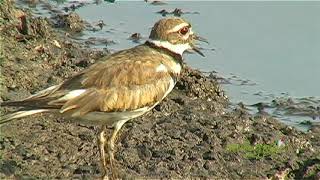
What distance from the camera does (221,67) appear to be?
44.4 ft

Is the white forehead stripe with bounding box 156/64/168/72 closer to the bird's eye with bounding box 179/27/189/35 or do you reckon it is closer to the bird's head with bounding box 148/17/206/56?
the bird's head with bounding box 148/17/206/56

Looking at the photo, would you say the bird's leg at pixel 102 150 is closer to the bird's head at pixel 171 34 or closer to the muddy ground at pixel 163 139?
the muddy ground at pixel 163 139

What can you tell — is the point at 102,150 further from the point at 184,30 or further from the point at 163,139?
the point at 184,30

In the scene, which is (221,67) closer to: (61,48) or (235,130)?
(61,48)

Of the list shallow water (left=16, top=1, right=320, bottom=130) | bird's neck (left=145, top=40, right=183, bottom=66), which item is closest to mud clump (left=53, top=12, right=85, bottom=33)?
shallow water (left=16, top=1, right=320, bottom=130)

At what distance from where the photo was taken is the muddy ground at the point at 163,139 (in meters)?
8.47

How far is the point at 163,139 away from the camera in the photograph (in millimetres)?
9266

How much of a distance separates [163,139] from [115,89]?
5.34 feet

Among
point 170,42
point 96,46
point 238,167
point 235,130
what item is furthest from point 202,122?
point 96,46

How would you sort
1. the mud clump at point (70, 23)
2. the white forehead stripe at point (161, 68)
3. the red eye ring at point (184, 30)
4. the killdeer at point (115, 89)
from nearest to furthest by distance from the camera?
the killdeer at point (115, 89)
the white forehead stripe at point (161, 68)
the red eye ring at point (184, 30)
the mud clump at point (70, 23)

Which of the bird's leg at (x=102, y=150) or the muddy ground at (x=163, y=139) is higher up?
the bird's leg at (x=102, y=150)

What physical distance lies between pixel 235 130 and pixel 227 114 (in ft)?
2.60

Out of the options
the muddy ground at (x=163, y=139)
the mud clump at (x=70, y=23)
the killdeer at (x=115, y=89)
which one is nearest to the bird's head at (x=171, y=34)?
the killdeer at (x=115, y=89)

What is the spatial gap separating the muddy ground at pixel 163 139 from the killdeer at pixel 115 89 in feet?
1.62
